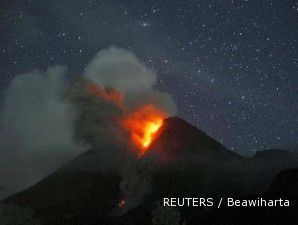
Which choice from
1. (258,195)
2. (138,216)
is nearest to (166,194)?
(138,216)

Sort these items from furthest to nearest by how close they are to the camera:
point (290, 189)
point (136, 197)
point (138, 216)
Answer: point (136, 197) → point (138, 216) → point (290, 189)

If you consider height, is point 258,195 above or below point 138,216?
above

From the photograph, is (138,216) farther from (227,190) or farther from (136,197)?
(227,190)

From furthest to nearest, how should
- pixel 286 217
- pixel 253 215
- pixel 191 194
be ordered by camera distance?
pixel 191 194 → pixel 253 215 → pixel 286 217

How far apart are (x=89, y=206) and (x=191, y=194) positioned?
168 feet

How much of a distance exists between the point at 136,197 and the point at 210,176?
36.4 m

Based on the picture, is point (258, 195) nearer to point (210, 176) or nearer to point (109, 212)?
point (210, 176)

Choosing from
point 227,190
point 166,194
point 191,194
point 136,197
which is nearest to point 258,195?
point 227,190

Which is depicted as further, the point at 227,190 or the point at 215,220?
the point at 227,190

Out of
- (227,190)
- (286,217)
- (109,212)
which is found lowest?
(286,217)

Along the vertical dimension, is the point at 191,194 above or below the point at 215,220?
above

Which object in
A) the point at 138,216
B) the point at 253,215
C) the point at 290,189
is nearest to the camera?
the point at 253,215

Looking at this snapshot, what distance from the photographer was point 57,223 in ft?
541

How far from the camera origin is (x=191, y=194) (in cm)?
17962
